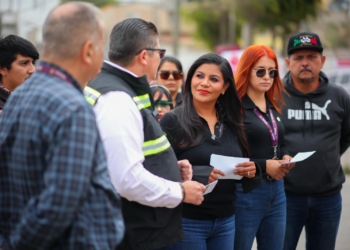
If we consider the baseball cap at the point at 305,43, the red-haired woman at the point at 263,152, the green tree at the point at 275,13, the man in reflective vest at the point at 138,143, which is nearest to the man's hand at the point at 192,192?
the man in reflective vest at the point at 138,143

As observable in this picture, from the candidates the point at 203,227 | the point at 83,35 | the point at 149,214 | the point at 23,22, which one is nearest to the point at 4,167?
the point at 83,35

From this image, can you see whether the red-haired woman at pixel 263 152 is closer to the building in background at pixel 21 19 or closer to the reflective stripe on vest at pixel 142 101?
the reflective stripe on vest at pixel 142 101

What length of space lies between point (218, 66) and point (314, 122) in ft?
4.42

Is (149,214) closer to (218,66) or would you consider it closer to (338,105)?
(218,66)

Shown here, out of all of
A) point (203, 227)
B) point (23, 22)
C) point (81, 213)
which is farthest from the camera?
point (23, 22)

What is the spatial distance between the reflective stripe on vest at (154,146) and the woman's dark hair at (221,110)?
860 mm

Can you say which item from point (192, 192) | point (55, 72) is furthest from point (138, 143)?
point (55, 72)

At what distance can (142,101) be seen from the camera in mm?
2957

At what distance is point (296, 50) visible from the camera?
5.15 meters

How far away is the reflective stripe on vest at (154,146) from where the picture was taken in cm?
295

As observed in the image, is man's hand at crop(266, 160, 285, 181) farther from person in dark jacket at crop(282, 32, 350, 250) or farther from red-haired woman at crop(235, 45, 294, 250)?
person in dark jacket at crop(282, 32, 350, 250)

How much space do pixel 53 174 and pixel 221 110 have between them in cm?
223

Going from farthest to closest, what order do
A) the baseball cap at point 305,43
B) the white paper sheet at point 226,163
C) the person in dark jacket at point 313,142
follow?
1. the baseball cap at point 305,43
2. the person in dark jacket at point 313,142
3. the white paper sheet at point 226,163

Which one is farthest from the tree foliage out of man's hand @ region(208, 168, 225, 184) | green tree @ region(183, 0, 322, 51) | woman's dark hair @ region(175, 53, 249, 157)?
man's hand @ region(208, 168, 225, 184)
